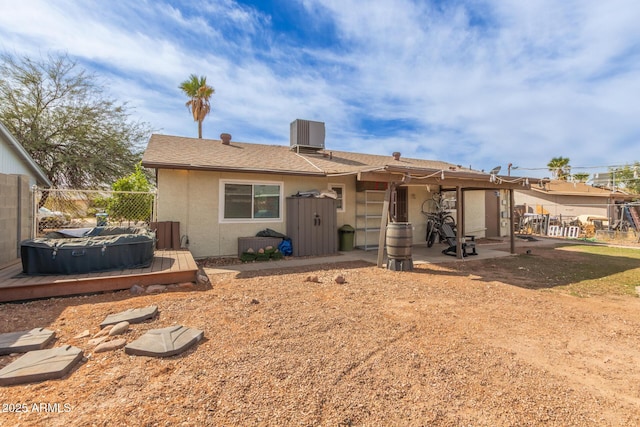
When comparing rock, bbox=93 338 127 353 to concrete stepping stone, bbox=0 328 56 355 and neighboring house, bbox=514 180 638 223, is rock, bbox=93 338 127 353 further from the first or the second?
neighboring house, bbox=514 180 638 223

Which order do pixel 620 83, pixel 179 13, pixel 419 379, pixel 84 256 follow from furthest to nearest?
pixel 620 83 → pixel 179 13 → pixel 84 256 → pixel 419 379

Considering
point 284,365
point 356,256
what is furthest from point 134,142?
point 284,365

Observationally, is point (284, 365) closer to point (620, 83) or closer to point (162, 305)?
point (162, 305)

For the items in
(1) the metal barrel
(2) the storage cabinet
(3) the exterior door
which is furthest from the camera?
(3) the exterior door

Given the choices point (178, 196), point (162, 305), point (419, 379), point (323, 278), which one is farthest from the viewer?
point (178, 196)

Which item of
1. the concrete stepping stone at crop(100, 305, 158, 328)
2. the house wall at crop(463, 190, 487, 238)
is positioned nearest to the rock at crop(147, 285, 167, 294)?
the concrete stepping stone at crop(100, 305, 158, 328)

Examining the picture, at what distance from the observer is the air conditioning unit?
11.7 metres

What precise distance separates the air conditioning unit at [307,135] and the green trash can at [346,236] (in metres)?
3.81

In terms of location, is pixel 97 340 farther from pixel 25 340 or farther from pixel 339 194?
pixel 339 194

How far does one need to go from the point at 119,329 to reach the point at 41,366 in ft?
2.67

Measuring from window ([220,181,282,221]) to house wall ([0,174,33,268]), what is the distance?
4.22 metres

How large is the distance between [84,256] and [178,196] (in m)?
3.08

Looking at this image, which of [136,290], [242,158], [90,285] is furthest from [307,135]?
[90,285]

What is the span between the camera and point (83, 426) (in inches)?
74.5
